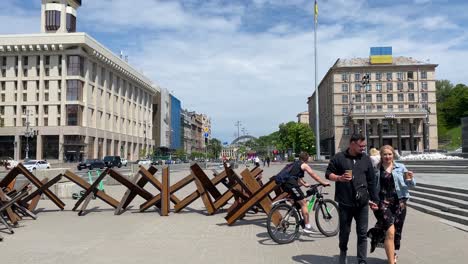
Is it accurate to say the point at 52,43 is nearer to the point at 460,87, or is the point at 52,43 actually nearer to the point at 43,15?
the point at 43,15

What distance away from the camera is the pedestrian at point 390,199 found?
18.0ft

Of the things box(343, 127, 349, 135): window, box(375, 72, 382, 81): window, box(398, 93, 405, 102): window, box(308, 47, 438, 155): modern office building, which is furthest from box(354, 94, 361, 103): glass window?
box(398, 93, 405, 102): window

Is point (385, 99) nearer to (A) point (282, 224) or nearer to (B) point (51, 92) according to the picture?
(B) point (51, 92)

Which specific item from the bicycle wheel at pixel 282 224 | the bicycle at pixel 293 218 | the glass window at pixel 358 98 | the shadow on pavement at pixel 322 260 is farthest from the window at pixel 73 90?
the shadow on pavement at pixel 322 260

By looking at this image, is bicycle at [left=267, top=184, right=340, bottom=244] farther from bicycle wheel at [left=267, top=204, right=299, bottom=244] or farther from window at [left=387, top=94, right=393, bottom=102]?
window at [left=387, top=94, right=393, bottom=102]

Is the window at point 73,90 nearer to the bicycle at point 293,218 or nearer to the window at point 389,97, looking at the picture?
the window at point 389,97

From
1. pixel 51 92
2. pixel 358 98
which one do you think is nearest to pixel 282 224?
pixel 51 92

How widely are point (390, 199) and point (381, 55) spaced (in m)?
99.3

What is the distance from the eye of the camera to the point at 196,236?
826 cm

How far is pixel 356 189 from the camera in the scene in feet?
17.9

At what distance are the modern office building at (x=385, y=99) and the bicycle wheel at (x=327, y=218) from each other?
90.2 m

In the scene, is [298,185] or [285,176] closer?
[298,185]

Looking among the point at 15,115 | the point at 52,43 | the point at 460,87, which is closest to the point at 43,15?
the point at 52,43

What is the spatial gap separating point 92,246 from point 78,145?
220 feet
